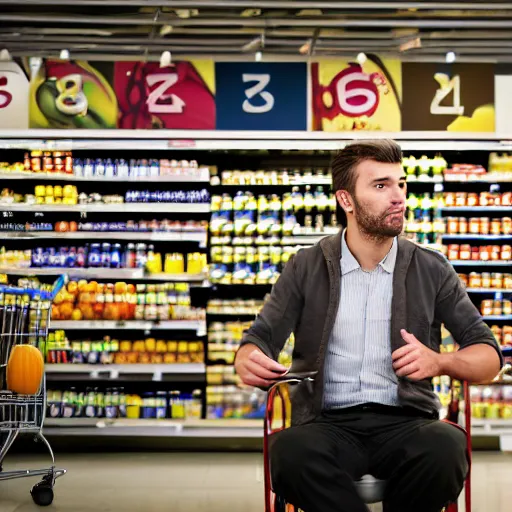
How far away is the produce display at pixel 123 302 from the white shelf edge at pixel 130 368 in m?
0.36

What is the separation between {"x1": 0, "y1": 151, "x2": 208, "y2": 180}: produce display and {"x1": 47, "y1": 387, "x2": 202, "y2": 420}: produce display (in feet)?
5.50

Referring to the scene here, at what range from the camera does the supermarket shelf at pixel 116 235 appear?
22.1 ft

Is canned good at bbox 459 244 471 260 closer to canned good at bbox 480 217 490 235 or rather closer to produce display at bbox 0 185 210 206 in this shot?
canned good at bbox 480 217 490 235

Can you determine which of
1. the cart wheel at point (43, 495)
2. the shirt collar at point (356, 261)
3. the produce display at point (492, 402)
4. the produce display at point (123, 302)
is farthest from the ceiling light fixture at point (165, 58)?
the shirt collar at point (356, 261)

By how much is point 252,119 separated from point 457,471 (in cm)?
480

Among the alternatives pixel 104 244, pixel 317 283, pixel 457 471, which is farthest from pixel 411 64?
pixel 457 471

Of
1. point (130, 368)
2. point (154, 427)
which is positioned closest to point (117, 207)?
point (130, 368)

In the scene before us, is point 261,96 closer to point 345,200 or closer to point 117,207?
point 117,207

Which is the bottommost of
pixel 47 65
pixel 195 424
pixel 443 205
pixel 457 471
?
pixel 195 424

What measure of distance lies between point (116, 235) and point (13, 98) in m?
1.31

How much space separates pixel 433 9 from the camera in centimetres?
595

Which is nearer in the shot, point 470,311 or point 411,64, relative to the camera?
point 470,311

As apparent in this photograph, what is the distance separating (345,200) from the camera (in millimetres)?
2773

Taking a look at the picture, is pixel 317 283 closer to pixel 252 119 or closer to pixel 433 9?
pixel 433 9
